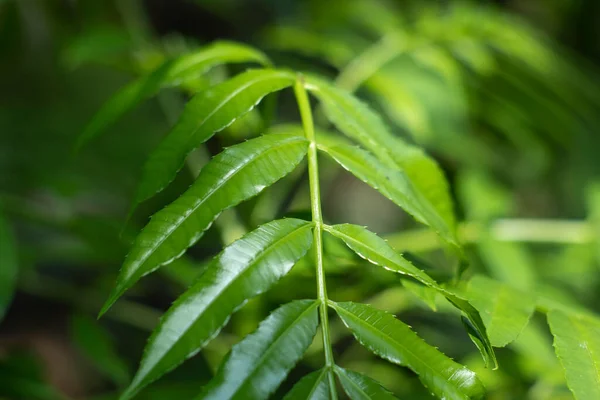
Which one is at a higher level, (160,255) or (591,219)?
(591,219)

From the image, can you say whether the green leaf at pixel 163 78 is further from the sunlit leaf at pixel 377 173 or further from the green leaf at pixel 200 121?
the sunlit leaf at pixel 377 173

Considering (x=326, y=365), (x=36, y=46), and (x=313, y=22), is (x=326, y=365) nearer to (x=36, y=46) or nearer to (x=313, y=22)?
(x=313, y=22)

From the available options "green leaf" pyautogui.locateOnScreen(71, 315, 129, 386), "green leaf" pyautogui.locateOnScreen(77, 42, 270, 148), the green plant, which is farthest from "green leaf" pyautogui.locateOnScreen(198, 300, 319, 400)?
"green leaf" pyautogui.locateOnScreen(71, 315, 129, 386)

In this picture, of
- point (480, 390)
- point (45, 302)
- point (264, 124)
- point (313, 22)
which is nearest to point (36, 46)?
point (45, 302)

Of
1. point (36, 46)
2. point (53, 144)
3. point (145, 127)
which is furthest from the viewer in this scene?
point (36, 46)

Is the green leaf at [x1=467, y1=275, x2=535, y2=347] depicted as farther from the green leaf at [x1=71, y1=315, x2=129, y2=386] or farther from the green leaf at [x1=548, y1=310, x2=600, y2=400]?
the green leaf at [x1=71, y1=315, x2=129, y2=386]

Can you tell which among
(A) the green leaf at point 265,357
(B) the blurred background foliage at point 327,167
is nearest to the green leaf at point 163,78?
(B) the blurred background foliage at point 327,167

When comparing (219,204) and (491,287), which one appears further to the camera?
(491,287)
